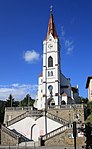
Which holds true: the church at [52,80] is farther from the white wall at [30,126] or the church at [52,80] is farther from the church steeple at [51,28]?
the white wall at [30,126]

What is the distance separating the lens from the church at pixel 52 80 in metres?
70.6

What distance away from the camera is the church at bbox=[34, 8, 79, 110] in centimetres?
7056

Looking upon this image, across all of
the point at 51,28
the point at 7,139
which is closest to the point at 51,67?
the point at 51,28

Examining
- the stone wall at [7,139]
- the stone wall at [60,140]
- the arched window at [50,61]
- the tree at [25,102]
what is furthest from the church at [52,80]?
the stone wall at [60,140]

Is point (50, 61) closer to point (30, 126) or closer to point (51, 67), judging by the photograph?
point (51, 67)

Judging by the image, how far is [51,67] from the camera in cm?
7500

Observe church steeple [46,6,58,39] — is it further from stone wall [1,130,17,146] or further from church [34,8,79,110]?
stone wall [1,130,17,146]

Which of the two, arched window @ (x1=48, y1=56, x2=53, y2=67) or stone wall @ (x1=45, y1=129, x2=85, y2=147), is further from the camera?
arched window @ (x1=48, y1=56, x2=53, y2=67)

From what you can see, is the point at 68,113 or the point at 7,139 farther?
the point at 68,113

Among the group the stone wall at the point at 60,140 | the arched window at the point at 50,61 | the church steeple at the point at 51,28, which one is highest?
the church steeple at the point at 51,28

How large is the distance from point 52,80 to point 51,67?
14.7ft

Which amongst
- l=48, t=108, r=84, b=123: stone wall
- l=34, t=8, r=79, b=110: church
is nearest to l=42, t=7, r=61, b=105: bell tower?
l=34, t=8, r=79, b=110: church

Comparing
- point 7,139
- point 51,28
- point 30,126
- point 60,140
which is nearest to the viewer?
point 60,140

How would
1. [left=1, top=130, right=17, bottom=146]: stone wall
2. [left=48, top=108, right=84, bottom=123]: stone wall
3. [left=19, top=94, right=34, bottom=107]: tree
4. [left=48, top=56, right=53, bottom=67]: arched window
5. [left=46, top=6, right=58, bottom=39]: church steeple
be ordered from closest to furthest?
[left=1, top=130, right=17, bottom=146]: stone wall, [left=48, top=108, right=84, bottom=123]: stone wall, [left=48, top=56, right=53, bottom=67]: arched window, [left=46, top=6, right=58, bottom=39]: church steeple, [left=19, top=94, right=34, bottom=107]: tree
